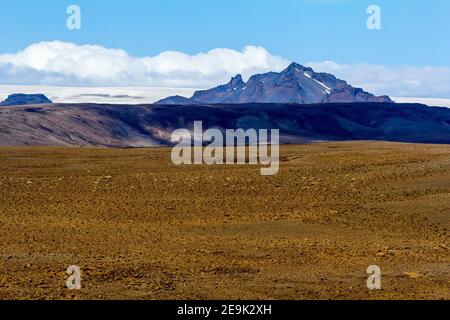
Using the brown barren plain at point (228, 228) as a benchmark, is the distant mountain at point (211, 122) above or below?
above

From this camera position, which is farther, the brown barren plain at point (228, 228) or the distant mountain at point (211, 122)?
the distant mountain at point (211, 122)

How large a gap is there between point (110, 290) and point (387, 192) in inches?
609

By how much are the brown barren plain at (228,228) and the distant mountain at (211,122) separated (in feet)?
220

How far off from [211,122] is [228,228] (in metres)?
125

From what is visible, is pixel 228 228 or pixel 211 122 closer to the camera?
pixel 228 228

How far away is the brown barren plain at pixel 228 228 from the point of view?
1483cm

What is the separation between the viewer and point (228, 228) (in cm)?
2205

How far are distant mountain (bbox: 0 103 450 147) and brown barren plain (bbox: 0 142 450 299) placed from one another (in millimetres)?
67095

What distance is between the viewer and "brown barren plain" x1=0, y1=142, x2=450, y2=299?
A: 48.6 ft

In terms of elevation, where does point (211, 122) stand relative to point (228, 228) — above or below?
above

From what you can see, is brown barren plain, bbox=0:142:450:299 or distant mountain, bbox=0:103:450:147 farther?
distant mountain, bbox=0:103:450:147

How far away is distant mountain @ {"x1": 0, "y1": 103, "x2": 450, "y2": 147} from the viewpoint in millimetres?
113131

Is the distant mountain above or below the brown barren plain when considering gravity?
above
